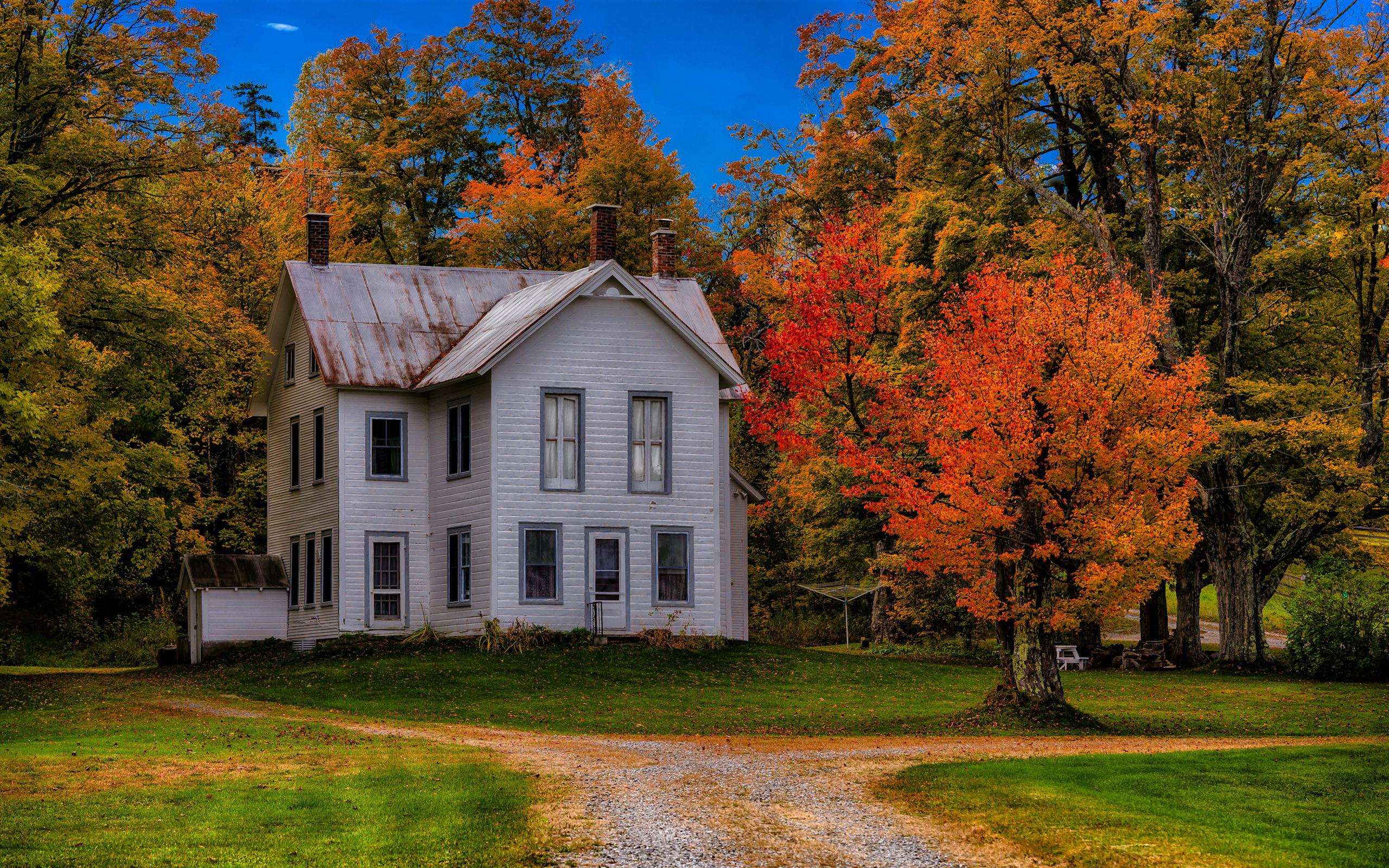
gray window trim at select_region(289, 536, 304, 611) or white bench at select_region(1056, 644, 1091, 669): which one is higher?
gray window trim at select_region(289, 536, 304, 611)

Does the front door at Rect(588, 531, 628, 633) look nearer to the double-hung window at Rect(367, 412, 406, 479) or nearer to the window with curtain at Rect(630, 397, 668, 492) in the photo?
the window with curtain at Rect(630, 397, 668, 492)

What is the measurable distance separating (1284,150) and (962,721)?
19360 millimetres

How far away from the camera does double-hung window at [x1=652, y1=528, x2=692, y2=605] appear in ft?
119

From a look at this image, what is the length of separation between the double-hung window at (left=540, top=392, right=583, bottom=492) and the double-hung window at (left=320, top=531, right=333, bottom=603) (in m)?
5.98

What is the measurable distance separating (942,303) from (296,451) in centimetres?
1742

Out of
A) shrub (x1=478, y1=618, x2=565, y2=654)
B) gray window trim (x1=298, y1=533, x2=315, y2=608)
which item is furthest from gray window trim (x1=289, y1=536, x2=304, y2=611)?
shrub (x1=478, y1=618, x2=565, y2=654)

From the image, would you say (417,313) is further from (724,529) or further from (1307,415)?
(1307,415)

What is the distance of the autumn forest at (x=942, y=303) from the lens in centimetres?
2561

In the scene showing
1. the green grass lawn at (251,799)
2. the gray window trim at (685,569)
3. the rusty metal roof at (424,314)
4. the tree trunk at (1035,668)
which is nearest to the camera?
the green grass lawn at (251,799)

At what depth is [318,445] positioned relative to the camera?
38719 millimetres

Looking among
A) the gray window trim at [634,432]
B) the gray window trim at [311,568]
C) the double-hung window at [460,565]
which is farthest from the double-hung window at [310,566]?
the gray window trim at [634,432]

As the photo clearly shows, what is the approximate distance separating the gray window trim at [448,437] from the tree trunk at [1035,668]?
13.9 meters

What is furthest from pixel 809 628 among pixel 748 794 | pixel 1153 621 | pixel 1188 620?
pixel 748 794

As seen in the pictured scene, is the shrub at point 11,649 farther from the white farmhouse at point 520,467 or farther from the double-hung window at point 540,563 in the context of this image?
the double-hung window at point 540,563
